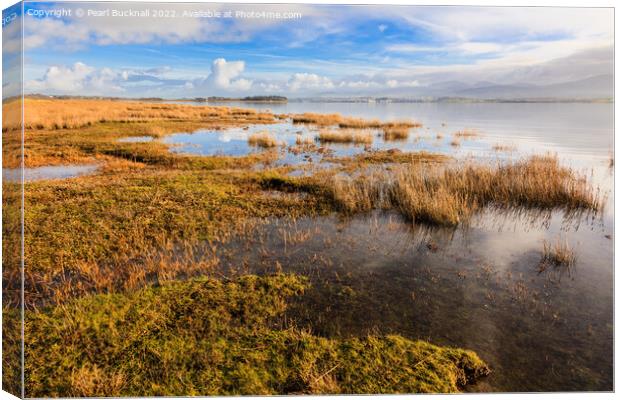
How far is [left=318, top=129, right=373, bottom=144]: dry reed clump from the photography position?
14.8 metres

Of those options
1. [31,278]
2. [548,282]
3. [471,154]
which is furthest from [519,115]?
[31,278]

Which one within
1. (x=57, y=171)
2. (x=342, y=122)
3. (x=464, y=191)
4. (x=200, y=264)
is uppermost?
(x=342, y=122)

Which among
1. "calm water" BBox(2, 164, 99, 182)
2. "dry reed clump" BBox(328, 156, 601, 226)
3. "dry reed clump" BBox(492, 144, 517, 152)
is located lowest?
"calm water" BBox(2, 164, 99, 182)

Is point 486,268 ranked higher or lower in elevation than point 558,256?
lower

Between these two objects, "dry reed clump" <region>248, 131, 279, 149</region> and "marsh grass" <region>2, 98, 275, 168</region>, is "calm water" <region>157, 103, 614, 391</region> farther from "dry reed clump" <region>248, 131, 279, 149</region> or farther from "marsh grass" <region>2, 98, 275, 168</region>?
"marsh grass" <region>2, 98, 275, 168</region>

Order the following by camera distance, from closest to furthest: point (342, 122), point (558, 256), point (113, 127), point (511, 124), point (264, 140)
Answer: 1. point (558, 256)
2. point (511, 124)
3. point (264, 140)
4. point (342, 122)
5. point (113, 127)

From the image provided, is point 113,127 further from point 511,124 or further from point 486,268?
point 486,268

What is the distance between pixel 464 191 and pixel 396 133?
12.6 ft

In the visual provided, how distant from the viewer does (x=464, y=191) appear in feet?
34.6

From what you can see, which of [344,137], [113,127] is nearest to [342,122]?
[344,137]

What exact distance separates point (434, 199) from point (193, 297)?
5.96 metres

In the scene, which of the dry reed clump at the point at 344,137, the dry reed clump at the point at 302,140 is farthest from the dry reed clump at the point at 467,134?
the dry reed clump at the point at 302,140

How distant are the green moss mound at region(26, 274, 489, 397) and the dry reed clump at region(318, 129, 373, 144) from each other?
9.29 metres

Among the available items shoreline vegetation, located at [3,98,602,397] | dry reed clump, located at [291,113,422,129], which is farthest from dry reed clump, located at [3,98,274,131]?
dry reed clump, located at [291,113,422,129]
